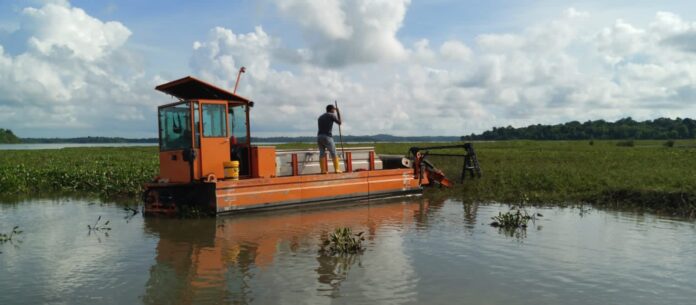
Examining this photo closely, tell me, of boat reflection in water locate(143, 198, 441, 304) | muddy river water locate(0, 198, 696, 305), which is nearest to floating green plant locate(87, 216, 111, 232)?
muddy river water locate(0, 198, 696, 305)

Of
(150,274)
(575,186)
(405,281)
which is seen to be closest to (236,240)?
(150,274)

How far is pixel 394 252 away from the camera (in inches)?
341

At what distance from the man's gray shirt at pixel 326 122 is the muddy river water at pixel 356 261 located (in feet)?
10.1

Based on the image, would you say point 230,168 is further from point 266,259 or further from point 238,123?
point 266,259

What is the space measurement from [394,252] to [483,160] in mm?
18392

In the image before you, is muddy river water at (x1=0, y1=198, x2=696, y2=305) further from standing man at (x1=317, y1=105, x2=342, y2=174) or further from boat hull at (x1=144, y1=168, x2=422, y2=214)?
standing man at (x1=317, y1=105, x2=342, y2=174)

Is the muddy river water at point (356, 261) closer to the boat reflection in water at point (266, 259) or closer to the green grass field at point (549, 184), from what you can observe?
the boat reflection in water at point (266, 259)

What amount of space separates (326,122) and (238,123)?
7.68 ft

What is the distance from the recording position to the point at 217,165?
12.5m

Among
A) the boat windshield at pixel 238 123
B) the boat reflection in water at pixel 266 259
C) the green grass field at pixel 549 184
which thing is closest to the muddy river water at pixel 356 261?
the boat reflection in water at pixel 266 259

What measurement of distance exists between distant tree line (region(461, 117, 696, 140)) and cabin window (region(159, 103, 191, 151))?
8788 cm

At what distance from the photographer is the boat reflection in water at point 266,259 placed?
21.7 ft

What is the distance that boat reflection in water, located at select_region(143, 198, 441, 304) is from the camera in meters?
6.63

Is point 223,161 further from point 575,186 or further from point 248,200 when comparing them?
point 575,186
